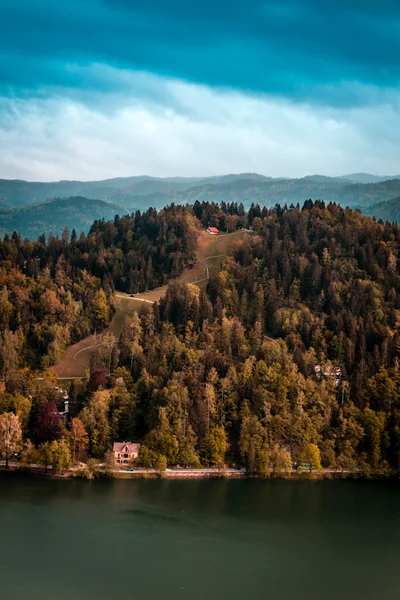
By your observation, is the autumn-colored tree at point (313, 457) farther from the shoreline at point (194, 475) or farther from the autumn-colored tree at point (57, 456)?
the autumn-colored tree at point (57, 456)

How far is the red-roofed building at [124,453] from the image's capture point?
134 ft

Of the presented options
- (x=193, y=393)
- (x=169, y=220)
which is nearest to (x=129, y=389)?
(x=193, y=393)

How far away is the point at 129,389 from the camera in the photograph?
4612 cm

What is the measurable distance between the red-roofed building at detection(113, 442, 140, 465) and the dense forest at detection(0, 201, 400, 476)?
89 centimetres

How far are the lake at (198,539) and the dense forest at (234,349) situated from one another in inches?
126

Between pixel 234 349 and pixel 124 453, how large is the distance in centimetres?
1407

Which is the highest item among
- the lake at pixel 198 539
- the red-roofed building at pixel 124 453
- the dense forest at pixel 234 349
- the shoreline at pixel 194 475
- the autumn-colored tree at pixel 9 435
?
the dense forest at pixel 234 349

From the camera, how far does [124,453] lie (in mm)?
40906

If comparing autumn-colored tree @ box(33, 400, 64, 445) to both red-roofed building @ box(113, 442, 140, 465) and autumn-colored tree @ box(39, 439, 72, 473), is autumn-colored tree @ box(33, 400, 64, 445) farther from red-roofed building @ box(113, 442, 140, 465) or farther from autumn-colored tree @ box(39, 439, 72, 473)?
red-roofed building @ box(113, 442, 140, 465)

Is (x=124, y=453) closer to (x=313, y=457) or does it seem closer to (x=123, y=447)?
(x=123, y=447)

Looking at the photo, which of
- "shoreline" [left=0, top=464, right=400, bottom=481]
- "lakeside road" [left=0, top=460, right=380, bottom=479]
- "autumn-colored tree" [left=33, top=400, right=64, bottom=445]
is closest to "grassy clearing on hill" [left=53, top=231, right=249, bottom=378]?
"autumn-colored tree" [left=33, top=400, right=64, bottom=445]

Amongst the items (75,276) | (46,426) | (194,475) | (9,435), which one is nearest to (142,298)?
(75,276)

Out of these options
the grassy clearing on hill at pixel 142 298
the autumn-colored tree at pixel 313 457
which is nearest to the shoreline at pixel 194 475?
the autumn-colored tree at pixel 313 457

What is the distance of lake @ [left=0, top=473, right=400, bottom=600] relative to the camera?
26641 millimetres
